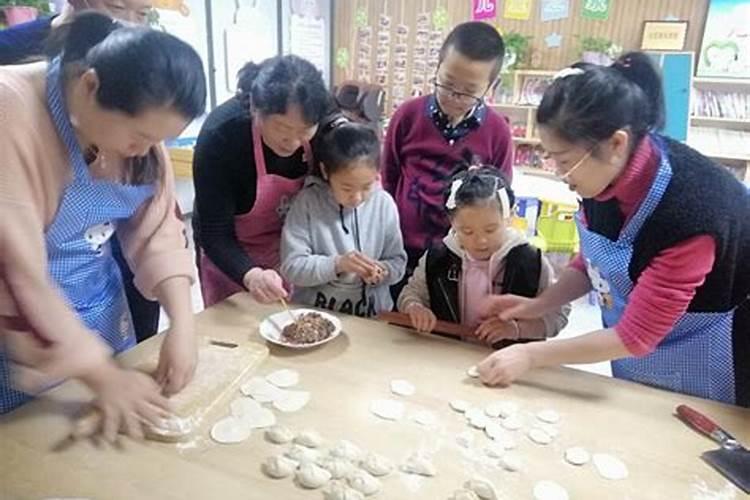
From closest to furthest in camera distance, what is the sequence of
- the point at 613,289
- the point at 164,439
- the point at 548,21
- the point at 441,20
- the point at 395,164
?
the point at 164,439 < the point at 613,289 < the point at 395,164 < the point at 548,21 < the point at 441,20

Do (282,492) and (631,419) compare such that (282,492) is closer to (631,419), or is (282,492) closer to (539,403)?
(539,403)

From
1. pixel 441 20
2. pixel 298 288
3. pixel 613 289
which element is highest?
pixel 441 20

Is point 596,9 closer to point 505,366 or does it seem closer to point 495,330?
point 495,330

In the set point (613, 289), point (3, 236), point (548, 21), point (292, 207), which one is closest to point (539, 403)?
point (613, 289)

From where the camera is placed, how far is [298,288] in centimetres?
138

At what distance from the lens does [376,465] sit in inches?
31.1

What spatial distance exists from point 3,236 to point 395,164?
3.50 ft

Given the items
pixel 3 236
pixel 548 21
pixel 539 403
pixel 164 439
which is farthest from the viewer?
pixel 548 21

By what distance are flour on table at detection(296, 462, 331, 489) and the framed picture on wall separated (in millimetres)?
4216

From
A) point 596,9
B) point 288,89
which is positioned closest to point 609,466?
point 288,89

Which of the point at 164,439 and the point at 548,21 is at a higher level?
the point at 548,21

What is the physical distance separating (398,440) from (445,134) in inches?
35.2

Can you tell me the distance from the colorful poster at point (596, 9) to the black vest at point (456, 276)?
11.9 feet

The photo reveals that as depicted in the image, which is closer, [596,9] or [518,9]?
[596,9]
